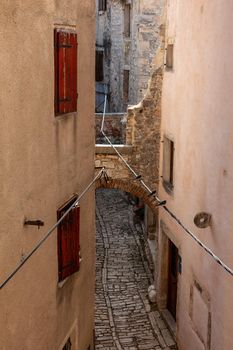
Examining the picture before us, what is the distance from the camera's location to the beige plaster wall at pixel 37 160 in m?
5.63

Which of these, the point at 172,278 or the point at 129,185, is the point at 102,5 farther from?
the point at 172,278

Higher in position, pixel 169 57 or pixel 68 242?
pixel 169 57

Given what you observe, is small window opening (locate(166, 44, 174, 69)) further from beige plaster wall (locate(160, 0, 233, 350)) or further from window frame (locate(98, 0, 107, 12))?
window frame (locate(98, 0, 107, 12))

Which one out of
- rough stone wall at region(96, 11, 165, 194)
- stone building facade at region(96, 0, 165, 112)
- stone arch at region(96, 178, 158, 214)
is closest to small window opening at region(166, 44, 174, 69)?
rough stone wall at region(96, 11, 165, 194)

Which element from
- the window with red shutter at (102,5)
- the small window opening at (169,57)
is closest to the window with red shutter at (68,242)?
the small window opening at (169,57)

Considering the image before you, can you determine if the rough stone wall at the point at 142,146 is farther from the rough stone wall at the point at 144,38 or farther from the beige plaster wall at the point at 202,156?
the rough stone wall at the point at 144,38

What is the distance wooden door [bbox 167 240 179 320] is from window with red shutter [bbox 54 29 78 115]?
682 centimetres

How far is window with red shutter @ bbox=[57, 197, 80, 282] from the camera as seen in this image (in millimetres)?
7703

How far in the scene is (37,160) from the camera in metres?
6.57

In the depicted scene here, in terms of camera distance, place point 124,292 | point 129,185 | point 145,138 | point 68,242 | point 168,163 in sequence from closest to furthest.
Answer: point 68,242 → point 168,163 → point 145,138 → point 129,185 → point 124,292

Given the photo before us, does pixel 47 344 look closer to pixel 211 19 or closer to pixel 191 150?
pixel 191 150

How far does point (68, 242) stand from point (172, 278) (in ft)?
21.2

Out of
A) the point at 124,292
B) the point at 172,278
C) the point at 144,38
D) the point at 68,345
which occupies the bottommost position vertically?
the point at 124,292

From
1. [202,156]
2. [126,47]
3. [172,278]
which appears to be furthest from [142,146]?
[126,47]
